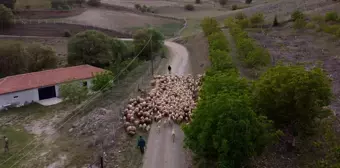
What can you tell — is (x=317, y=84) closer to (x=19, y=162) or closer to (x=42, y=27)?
(x=19, y=162)

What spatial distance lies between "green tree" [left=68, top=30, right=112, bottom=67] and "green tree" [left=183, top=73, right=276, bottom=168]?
1348 inches

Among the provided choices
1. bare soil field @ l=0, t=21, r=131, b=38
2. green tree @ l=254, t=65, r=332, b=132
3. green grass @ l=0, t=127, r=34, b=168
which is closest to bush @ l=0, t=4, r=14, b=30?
bare soil field @ l=0, t=21, r=131, b=38

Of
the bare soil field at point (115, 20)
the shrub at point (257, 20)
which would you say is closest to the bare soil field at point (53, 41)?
the bare soil field at point (115, 20)

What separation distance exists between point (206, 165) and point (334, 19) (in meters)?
46.3

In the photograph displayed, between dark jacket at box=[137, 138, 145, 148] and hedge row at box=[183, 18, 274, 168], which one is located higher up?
hedge row at box=[183, 18, 274, 168]

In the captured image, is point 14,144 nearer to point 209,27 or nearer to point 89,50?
point 89,50

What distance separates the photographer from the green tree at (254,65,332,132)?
790 inches

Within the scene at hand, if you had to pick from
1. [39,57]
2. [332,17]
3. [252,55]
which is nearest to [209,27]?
[332,17]

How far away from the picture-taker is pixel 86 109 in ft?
110

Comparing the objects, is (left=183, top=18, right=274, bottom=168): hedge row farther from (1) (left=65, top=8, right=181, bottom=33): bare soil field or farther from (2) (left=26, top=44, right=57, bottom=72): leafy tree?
(1) (left=65, top=8, right=181, bottom=33): bare soil field

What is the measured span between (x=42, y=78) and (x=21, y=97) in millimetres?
3768

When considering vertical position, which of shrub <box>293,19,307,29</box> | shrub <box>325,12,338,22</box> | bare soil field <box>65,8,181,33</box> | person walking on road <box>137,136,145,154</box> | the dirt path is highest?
shrub <box>325,12,338,22</box>

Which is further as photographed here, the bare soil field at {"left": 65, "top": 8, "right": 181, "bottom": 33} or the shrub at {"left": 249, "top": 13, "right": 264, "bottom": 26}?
the bare soil field at {"left": 65, "top": 8, "right": 181, "bottom": 33}

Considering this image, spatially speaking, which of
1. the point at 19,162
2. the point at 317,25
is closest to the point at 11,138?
the point at 19,162
